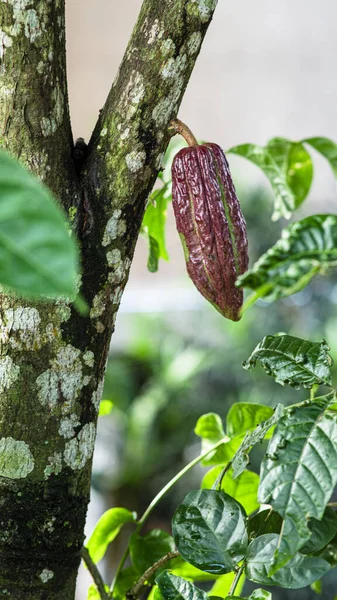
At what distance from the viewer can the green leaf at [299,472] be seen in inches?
17.5

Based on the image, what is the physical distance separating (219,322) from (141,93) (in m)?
2.16

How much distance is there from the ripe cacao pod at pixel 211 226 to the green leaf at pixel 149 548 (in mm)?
289

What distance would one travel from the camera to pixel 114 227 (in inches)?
23.1

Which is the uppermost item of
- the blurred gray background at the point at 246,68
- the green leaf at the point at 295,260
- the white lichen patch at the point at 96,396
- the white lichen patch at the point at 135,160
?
the blurred gray background at the point at 246,68

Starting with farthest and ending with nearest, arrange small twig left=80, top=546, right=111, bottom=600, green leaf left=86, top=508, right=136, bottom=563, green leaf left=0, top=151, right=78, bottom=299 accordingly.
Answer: green leaf left=86, top=508, right=136, bottom=563 → small twig left=80, top=546, right=111, bottom=600 → green leaf left=0, top=151, right=78, bottom=299

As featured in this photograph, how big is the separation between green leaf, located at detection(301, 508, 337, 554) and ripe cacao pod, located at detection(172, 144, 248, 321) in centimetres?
17

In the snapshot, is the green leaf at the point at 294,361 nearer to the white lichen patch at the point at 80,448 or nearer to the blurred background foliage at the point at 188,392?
the white lichen patch at the point at 80,448

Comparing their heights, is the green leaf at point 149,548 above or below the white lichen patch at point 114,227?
below

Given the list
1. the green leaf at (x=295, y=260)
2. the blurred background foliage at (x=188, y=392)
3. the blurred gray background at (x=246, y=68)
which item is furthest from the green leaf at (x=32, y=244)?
the blurred gray background at (x=246, y=68)

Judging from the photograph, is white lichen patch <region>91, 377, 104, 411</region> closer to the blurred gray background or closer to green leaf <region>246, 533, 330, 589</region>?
green leaf <region>246, 533, 330, 589</region>

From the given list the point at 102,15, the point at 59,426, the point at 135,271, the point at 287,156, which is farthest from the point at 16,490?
the point at 102,15

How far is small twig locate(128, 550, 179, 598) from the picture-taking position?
2.11 feet

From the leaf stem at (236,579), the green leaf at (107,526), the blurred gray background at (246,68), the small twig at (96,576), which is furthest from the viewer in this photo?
the blurred gray background at (246,68)

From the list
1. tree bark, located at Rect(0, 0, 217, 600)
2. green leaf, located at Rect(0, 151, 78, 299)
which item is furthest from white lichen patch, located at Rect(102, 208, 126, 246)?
green leaf, located at Rect(0, 151, 78, 299)
